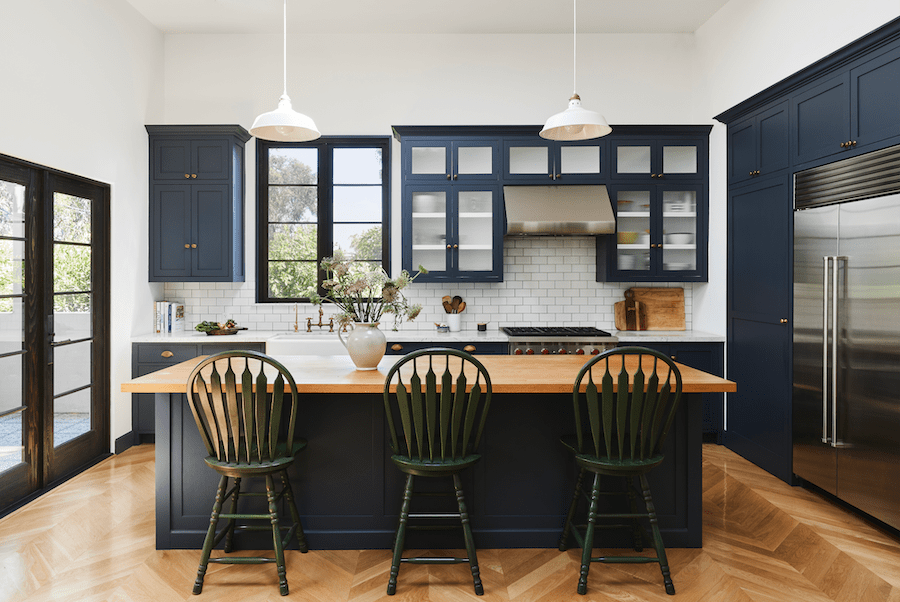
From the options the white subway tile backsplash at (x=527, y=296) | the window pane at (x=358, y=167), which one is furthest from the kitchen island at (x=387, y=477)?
the window pane at (x=358, y=167)

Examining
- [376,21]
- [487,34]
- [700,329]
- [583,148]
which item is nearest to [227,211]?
[376,21]

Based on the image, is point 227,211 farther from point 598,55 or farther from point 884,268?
point 884,268

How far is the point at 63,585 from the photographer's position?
8.01 feet

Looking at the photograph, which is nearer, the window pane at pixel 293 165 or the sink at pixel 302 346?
the sink at pixel 302 346

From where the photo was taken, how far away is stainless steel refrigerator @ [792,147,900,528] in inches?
113

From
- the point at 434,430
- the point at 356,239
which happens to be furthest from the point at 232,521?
the point at 356,239

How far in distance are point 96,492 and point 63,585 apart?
1.23 meters

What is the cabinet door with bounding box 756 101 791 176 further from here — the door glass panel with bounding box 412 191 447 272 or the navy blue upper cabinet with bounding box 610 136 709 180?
the door glass panel with bounding box 412 191 447 272

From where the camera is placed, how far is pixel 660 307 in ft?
17.1

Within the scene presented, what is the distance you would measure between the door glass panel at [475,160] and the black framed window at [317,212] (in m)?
0.80

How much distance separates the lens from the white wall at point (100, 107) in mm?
3336

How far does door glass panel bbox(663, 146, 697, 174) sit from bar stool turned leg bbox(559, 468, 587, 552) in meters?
3.28

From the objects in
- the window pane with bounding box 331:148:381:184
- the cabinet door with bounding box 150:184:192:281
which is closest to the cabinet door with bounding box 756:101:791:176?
the window pane with bounding box 331:148:381:184

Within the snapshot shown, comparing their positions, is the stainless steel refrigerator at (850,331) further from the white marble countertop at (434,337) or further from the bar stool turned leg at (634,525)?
the bar stool turned leg at (634,525)
